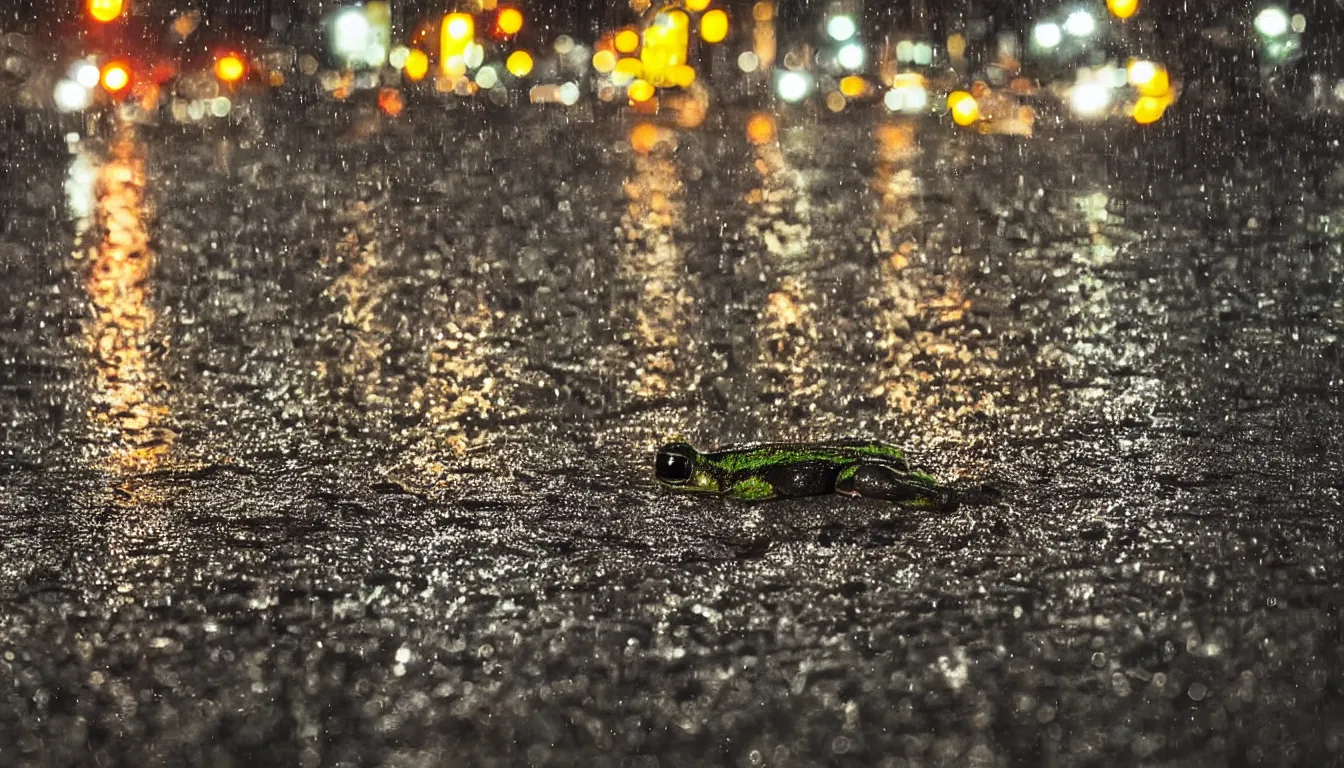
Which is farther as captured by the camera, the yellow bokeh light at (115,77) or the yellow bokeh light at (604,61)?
the yellow bokeh light at (604,61)

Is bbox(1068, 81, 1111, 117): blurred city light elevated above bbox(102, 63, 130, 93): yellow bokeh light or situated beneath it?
situated beneath

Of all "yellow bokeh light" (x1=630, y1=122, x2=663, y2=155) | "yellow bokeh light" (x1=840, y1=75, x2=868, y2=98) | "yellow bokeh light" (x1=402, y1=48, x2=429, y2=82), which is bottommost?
"yellow bokeh light" (x1=630, y1=122, x2=663, y2=155)

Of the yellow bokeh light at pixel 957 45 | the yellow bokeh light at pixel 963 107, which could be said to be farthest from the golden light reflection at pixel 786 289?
the yellow bokeh light at pixel 957 45

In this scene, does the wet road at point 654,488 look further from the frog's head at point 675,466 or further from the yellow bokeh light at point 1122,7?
A: the yellow bokeh light at point 1122,7

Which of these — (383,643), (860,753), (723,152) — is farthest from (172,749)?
(723,152)

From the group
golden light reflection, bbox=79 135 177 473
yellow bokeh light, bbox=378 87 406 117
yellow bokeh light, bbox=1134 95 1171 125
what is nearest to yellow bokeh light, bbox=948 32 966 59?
yellow bokeh light, bbox=1134 95 1171 125

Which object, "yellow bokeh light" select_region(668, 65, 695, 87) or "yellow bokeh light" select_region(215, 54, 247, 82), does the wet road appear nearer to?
"yellow bokeh light" select_region(668, 65, 695, 87)

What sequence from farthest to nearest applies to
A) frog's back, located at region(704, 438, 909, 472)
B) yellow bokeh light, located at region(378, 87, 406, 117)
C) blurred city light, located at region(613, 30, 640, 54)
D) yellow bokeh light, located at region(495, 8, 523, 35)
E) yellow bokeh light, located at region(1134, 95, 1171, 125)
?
yellow bokeh light, located at region(495, 8, 523, 35) < blurred city light, located at region(613, 30, 640, 54) < yellow bokeh light, located at region(378, 87, 406, 117) < yellow bokeh light, located at region(1134, 95, 1171, 125) < frog's back, located at region(704, 438, 909, 472)
